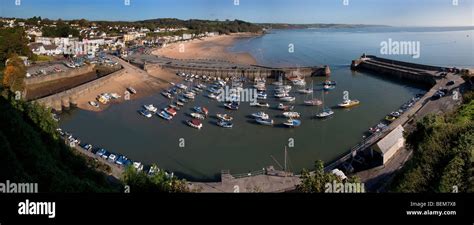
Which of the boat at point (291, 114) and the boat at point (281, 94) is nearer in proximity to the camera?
the boat at point (291, 114)

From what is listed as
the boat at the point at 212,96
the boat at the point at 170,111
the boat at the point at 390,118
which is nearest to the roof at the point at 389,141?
the boat at the point at 390,118

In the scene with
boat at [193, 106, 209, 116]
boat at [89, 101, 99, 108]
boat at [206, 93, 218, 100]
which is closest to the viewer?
boat at [193, 106, 209, 116]

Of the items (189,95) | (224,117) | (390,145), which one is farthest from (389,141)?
(189,95)

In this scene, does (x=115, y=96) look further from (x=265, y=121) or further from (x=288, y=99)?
(x=288, y=99)

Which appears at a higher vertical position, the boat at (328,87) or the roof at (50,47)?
the roof at (50,47)

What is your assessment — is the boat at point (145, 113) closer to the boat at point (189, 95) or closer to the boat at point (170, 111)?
the boat at point (170, 111)

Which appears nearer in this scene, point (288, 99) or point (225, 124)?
point (225, 124)

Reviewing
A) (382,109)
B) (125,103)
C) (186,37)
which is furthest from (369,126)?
(186,37)

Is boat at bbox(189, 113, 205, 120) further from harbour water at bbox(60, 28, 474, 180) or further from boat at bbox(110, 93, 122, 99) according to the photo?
boat at bbox(110, 93, 122, 99)

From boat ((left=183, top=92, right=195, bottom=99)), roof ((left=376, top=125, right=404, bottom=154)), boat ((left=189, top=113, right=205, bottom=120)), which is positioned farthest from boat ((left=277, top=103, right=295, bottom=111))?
roof ((left=376, top=125, right=404, bottom=154))

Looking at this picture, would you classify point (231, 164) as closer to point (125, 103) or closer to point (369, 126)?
point (369, 126)

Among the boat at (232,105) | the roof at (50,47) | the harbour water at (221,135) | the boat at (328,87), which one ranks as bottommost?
the harbour water at (221,135)
